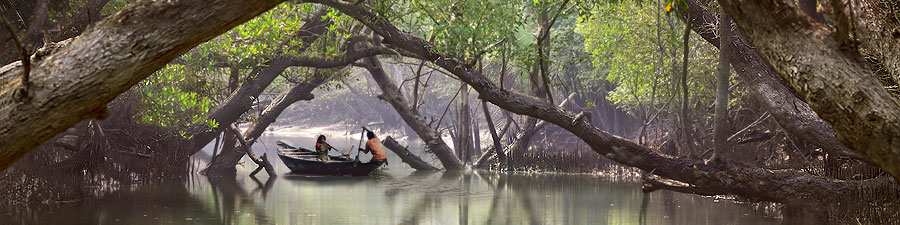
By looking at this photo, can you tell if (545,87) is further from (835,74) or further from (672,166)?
(835,74)

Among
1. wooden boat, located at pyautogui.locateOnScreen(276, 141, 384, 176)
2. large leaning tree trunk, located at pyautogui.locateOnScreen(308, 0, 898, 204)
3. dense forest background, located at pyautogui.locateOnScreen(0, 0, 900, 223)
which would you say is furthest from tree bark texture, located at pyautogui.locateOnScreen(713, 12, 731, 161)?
wooden boat, located at pyautogui.locateOnScreen(276, 141, 384, 176)

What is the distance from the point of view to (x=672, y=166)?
12102 millimetres

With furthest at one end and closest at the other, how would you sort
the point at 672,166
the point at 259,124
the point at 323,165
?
the point at 323,165 < the point at 259,124 < the point at 672,166

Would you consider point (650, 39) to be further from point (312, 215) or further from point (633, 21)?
point (312, 215)

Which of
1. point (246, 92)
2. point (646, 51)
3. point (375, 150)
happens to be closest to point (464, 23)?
point (646, 51)

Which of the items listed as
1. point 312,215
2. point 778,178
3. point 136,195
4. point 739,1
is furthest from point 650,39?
point 739,1

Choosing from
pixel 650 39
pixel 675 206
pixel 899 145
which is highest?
pixel 650 39

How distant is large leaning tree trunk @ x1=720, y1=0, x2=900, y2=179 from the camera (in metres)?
3.77

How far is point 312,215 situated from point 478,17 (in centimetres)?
475

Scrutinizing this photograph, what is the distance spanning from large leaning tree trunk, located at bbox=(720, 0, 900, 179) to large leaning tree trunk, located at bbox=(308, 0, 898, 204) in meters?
5.99

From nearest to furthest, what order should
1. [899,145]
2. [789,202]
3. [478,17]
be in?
[899,145] → [789,202] → [478,17]

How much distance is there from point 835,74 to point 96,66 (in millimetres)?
3369

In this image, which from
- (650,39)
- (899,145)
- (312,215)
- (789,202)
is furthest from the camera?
(650,39)

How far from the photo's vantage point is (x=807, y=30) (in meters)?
4.00
